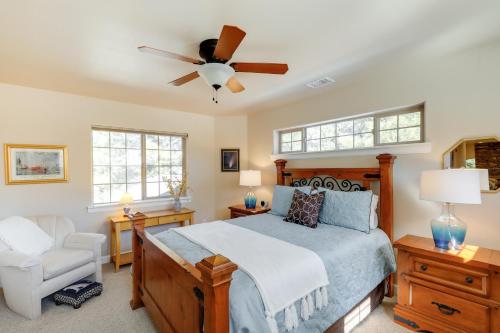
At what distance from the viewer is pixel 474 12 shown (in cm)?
168

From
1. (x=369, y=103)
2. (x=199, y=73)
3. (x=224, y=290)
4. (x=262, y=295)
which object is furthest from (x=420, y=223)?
(x=199, y=73)

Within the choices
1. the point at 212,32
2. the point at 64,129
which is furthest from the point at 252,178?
the point at 64,129

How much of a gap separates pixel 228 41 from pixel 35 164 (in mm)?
3215

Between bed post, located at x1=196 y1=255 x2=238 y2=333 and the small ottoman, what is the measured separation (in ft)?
6.84

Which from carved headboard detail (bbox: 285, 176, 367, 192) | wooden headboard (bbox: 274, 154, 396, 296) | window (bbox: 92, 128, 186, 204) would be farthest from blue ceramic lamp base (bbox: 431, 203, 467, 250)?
window (bbox: 92, 128, 186, 204)

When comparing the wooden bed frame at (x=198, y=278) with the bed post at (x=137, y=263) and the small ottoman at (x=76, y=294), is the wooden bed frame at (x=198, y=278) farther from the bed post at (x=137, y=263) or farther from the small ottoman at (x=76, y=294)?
the small ottoman at (x=76, y=294)

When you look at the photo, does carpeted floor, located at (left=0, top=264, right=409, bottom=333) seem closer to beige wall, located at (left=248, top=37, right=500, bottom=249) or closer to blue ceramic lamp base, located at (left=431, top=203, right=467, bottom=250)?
blue ceramic lamp base, located at (left=431, top=203, right=467, bottom=250)

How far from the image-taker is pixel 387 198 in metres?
2.61

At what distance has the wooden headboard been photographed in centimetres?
260

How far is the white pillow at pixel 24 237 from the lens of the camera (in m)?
2.46

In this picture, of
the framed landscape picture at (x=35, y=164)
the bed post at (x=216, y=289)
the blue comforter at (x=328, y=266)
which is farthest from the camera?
the framed landscape picture at (x=35, y=164)

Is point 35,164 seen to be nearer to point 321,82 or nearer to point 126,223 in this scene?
point 126,223

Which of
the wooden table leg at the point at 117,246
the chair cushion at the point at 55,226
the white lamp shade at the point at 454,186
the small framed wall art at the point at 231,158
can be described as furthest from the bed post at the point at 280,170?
the chair cushion at the point at 55,226

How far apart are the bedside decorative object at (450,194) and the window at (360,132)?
2.53 feet
